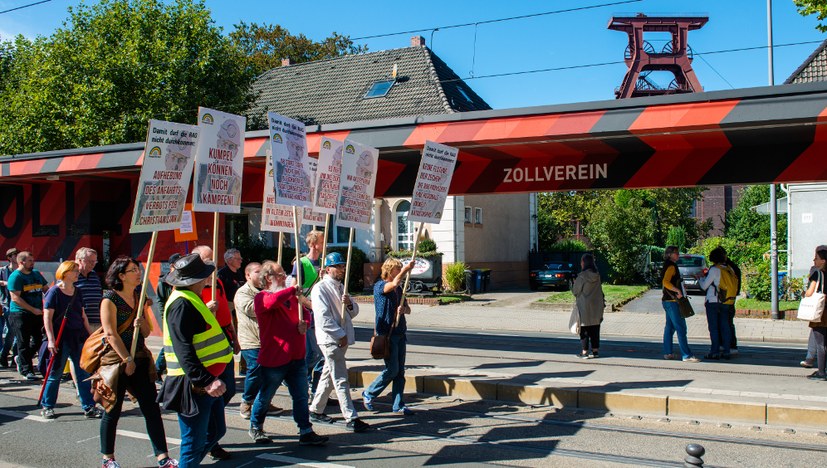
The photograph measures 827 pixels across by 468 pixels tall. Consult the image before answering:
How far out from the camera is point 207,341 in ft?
16.7

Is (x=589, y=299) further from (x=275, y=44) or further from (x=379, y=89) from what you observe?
(x=275, y=44)

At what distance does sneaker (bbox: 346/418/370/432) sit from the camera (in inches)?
275

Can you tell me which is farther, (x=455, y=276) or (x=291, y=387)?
(x=455, y=276)

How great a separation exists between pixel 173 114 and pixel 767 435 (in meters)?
22.1

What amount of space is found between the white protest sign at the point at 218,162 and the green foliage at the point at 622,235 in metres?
24.8

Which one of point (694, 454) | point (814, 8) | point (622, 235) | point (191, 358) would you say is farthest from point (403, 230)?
point (694, 454)

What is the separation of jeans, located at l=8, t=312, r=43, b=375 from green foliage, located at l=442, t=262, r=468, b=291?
16.8 meters

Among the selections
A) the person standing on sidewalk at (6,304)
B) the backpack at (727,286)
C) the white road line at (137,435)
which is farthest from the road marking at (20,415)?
the backpack at (727,286)

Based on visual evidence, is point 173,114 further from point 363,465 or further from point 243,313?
point 363,465

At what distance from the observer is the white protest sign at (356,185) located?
795 cm

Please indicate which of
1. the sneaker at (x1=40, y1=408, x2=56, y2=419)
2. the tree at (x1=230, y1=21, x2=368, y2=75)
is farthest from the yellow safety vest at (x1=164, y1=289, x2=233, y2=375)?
the tree at (x1=230, y1=21, x2=368, y2=75)

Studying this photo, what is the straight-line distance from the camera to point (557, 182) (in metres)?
11.0

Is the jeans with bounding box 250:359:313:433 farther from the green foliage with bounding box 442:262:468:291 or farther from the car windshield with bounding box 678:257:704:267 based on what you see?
the car windshield with bounding box 678:257:704:267

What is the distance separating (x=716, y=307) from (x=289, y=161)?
709 centimetres
